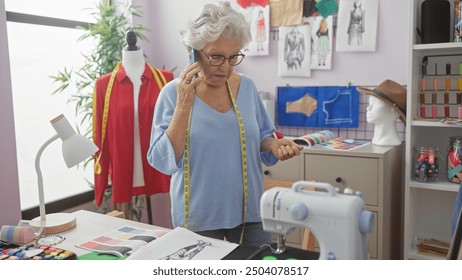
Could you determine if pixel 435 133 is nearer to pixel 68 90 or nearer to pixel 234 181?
pixel 234 181

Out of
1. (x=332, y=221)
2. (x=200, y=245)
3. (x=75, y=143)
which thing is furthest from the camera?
(x=75, y=143)

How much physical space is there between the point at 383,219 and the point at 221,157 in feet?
4.40

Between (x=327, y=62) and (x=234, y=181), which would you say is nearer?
(x=234, y=181)

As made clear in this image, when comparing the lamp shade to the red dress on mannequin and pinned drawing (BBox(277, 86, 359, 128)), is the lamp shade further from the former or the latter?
pinned drawing (BBox(277, 86, 359, 128))

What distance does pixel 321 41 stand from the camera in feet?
9.94

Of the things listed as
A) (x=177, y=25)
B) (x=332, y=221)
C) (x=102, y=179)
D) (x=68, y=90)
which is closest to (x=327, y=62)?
(x=177, y=25)

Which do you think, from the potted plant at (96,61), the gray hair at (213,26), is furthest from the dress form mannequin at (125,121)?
the gray hair at (213,26)

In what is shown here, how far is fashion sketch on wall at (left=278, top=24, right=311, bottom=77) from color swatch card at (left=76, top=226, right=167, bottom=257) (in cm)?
191

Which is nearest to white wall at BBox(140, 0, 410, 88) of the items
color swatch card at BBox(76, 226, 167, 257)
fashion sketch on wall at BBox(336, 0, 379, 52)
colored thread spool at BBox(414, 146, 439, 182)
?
fashion sketch on wall at BBox(336, 0, 379, 52)

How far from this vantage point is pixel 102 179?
275 centimetres

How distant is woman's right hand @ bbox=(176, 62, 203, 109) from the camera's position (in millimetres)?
1474

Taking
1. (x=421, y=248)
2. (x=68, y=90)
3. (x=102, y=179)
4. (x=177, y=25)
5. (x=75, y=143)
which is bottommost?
(x=421, y=248)

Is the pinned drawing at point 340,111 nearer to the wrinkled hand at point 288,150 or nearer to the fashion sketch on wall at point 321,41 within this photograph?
the fashion sketch on wall at point 321,41

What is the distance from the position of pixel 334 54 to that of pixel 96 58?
169cm
